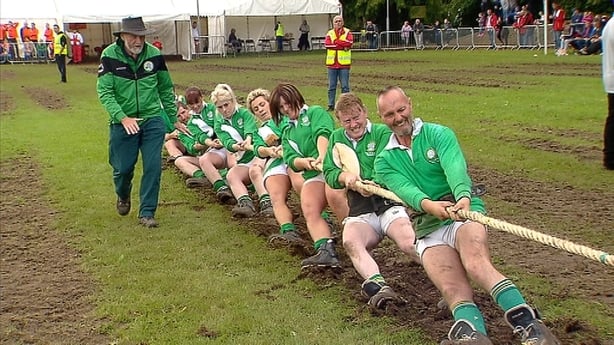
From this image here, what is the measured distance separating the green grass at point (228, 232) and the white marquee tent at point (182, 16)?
1994 centimetres

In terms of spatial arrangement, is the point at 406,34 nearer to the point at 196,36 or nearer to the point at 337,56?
the point at 196,36

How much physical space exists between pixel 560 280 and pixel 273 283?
2.13m

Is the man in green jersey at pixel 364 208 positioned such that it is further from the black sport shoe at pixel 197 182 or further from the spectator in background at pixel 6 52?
the spectator in background at pixel 6 52

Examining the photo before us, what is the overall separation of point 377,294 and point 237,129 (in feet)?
14.1

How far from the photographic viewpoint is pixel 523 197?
28.8 ft

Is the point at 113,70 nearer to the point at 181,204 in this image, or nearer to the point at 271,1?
the point at 181,204

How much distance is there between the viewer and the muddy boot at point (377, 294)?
541cm

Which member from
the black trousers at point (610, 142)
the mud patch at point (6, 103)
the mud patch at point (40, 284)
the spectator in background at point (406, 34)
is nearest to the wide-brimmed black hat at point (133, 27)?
the mud patch at point (40, 284)

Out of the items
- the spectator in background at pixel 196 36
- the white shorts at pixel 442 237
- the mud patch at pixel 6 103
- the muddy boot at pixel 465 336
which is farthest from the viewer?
the spectator in background at pixel 196 36

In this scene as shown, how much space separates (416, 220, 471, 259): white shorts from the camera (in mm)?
4936

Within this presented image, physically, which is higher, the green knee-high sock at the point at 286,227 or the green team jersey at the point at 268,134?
the green team jersey at the point at 268,134

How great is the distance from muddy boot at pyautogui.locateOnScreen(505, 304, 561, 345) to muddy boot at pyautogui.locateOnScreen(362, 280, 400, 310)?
105 centimetres

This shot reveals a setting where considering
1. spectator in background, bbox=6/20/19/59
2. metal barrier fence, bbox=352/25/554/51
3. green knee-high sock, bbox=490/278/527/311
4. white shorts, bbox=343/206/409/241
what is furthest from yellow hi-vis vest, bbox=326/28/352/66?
spectator in background, bbox=6/20/19/59

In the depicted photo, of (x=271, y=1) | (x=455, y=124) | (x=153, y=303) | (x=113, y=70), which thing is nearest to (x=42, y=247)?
(x=113, y=70)
